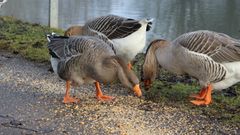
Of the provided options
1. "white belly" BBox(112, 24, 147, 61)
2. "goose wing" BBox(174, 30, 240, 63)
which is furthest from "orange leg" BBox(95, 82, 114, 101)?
"goose wing" BBox(174, 30, 240, 63)

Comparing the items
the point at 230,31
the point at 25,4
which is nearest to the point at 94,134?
the point at 230,31

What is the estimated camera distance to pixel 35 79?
256 inches

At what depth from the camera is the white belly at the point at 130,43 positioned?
Answer: 6.41 meters

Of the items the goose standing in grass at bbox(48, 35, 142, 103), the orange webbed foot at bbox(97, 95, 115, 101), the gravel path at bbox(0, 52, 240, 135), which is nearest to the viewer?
the gravel path at bbox(0, 52, 240, 135)

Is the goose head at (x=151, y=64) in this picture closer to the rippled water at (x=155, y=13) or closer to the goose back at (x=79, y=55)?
the goose back at (x=79, y=55)

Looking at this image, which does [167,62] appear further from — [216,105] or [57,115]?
[57,115]

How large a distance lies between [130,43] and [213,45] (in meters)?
1.41

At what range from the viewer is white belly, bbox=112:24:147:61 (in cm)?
641

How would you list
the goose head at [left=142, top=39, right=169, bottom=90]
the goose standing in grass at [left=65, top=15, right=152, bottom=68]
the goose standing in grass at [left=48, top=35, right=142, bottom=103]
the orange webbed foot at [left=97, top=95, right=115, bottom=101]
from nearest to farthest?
1. the goose standing in grass at [left=48, top=35, right=142, bottom=103]
2. the orange webbed foot at [left=97, top=95, right=115, bottom=101]
3. the goose head at [left=142, top=39, right=169, bottom=90]
4. the goose standing in grass at [left=65, top=15, right=152, bottom=68]

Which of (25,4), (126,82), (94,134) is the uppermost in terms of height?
(126,82)

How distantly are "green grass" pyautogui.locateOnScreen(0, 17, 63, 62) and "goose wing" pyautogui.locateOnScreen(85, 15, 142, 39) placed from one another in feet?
4.86

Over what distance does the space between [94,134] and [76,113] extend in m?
0.68

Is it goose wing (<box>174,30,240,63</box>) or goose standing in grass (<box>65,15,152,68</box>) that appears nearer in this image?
goose wing (<box>174,30,240,63</box>)

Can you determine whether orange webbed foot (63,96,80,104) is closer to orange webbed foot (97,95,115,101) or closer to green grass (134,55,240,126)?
orange webbed foot (97,95,115,101)
